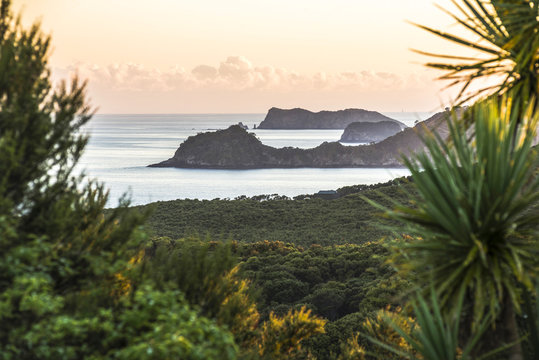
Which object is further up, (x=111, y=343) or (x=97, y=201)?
(x=97, y=201)

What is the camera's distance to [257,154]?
140000 millimetres

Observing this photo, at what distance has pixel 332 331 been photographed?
1398 centimetres

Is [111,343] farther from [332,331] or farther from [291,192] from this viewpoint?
[291,192]

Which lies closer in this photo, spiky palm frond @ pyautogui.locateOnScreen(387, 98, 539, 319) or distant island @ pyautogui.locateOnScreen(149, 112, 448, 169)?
spiky palm frond @ pyautogui.locateOnScreen(387, 98, 539, 319)

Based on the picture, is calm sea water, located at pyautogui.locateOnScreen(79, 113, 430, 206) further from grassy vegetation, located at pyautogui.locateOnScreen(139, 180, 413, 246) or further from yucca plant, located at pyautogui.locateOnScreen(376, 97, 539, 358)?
yucca plant, located at pyautogui.locateOnScreen(376, 97, 539, 358)

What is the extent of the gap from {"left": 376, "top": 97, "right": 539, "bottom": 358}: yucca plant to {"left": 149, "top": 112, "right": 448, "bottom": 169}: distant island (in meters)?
130

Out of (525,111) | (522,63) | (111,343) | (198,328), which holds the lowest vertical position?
(111,343)

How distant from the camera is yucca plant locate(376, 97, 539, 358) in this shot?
5004 mm

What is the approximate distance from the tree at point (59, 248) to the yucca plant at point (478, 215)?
6.60 ft

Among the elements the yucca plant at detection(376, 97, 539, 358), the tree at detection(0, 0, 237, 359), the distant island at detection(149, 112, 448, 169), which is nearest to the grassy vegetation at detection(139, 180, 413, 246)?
the tree at detection(0, 0, 237, 359)

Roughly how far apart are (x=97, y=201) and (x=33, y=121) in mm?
1239

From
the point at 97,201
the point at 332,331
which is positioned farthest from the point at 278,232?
the point at 97,201

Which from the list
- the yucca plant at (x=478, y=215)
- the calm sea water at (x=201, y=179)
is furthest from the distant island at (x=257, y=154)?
the yucca plant at (x=478, y=215)

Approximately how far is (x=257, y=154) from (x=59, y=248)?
441ft
